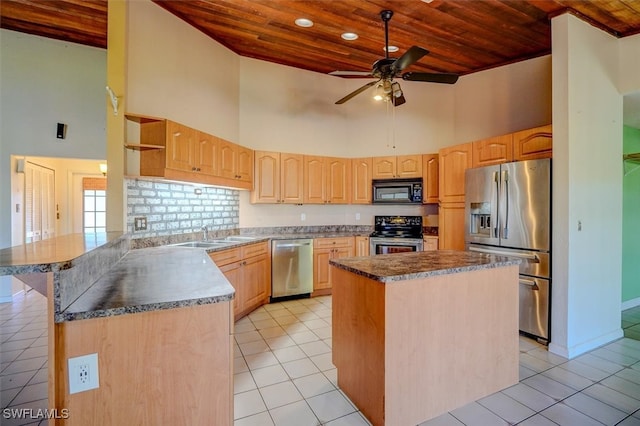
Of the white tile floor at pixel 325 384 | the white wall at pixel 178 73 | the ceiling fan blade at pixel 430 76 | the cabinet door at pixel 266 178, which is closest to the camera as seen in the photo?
the white tile floor at pixel 325 384

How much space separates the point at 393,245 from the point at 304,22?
3.09 meters

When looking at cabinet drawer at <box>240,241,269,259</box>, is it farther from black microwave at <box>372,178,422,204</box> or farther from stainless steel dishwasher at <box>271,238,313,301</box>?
black microwave at <box>372,178,422,204</box>

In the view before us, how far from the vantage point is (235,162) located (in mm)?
4051

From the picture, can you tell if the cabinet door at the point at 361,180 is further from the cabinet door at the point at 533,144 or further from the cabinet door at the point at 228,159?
the cabinet door at the point at 533,144

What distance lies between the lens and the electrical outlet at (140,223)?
3.06 metres

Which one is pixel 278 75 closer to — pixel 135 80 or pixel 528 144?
pixel 135 80

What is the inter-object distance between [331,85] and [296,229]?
7.89ft

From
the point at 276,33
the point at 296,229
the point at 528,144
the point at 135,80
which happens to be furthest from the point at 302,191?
the point at 528,144

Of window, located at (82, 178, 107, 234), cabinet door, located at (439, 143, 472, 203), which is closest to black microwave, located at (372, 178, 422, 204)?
cabinet door, located at (439, 143, 472, 203)

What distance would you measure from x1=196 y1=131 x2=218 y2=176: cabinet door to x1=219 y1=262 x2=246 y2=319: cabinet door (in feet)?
3.55

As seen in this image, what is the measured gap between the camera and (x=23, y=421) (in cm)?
198

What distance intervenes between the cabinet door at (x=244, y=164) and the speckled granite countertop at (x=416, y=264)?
7.71ft

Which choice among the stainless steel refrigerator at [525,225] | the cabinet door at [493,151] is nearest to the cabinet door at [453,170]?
the cabinet door at [493,151]

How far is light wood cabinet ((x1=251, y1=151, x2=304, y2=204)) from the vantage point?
451 centimetres
